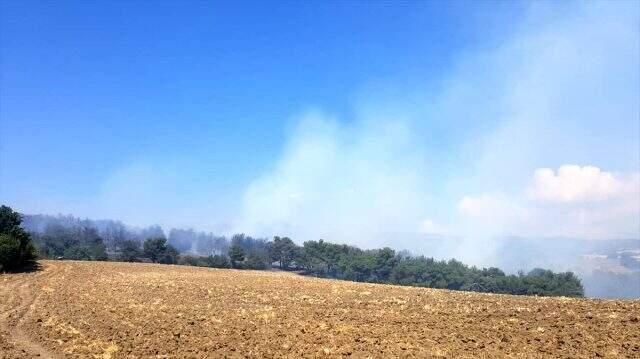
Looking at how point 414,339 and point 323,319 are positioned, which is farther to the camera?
point 323,319

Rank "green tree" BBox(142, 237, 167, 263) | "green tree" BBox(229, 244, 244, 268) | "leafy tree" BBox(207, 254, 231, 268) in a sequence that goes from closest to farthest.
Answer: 1. "green tree" BBox(142, 237, 167, 263)
2. "green tree" BBox(229, 244, 244, 268)
3. "leafy tree" BBox(207, 254, 231, 268)

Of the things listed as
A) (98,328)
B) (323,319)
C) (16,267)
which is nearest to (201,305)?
(98,328)

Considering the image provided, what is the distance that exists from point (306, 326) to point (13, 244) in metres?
52.9

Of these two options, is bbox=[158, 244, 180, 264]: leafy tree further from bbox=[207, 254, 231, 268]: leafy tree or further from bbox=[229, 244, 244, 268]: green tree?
bbox=[229, 244, 244, 268]: green tree

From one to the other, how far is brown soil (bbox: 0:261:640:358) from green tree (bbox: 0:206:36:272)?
72.1 ft

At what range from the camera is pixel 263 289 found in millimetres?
46875

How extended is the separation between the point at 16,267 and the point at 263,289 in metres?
38.9

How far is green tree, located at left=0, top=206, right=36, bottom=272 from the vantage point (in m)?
60.0

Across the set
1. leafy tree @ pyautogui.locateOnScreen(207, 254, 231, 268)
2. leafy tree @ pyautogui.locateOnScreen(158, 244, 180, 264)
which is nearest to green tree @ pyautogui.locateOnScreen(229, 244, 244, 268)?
leafy tree @ pyautogui.locateOnScreen(207, 254, 231, 268)

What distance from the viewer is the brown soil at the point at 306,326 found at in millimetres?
22359

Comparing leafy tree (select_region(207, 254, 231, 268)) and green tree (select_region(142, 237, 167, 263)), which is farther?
leafy tree (select_region(207, 254, 231, 268))

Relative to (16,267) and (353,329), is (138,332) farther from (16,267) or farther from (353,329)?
(16,267)

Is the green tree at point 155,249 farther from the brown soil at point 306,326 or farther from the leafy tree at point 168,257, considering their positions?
the brown soil at point 306,326

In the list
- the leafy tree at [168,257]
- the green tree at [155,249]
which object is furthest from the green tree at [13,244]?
the leafy tree at [168,257]
